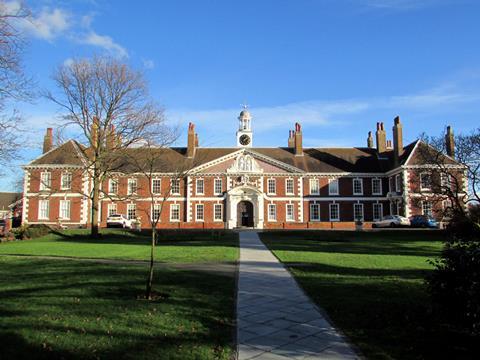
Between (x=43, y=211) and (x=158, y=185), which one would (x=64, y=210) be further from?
(x=158, y=185)

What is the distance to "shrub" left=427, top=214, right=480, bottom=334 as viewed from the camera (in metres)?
5.63

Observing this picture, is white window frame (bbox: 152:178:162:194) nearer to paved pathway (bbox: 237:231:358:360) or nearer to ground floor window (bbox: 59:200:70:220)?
ground floor window (bbox: 59:200:70:220)

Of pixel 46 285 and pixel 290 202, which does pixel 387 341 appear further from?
pixel 290 202

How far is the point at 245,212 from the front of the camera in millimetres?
48750

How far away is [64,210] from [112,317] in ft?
145

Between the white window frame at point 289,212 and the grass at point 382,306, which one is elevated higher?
the white window frame at point 289,212

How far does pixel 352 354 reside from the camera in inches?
220

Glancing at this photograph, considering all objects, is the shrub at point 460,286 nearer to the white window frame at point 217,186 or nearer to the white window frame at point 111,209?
the white window frame at point 217,186

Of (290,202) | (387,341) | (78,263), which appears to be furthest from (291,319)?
(290,202)

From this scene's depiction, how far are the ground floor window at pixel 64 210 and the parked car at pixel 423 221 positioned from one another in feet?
123

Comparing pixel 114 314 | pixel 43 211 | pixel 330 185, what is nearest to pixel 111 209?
pixel 43 211

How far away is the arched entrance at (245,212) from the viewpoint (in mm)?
→ 48562

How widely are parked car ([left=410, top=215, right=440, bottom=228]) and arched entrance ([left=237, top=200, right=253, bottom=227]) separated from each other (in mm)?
17497

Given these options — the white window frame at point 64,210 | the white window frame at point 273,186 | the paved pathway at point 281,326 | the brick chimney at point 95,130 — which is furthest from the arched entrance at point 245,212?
the paved pathway at point 281,326
